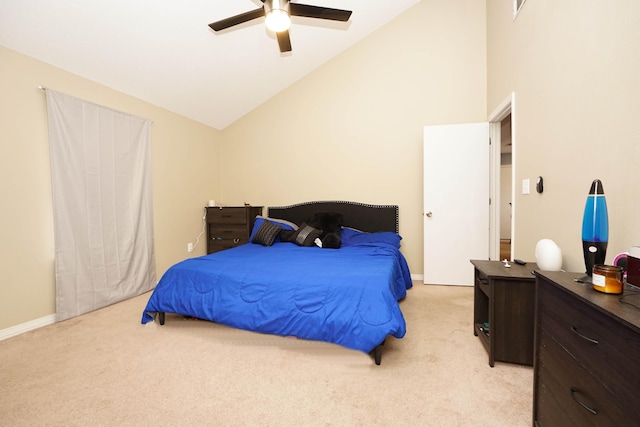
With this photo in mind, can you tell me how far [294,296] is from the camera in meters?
2.04

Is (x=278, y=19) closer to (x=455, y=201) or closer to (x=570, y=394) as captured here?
(x=570, y=394)

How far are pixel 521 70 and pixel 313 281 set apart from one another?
8.08 ft

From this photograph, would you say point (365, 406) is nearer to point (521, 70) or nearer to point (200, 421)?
point (200, 421)

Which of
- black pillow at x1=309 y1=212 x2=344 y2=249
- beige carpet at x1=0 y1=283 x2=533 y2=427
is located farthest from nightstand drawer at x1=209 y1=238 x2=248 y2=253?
beige carpet at x1=0 y1=283 x2=533 y2=427

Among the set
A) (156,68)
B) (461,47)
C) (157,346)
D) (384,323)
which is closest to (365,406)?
(384,323)

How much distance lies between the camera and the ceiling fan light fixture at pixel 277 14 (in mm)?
2027

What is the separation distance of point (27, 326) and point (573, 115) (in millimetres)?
4331

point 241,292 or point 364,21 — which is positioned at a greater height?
point 364,21

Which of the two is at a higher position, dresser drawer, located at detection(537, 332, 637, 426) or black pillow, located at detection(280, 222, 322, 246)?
black pillow, located at detection(280, 222, 322, 246)

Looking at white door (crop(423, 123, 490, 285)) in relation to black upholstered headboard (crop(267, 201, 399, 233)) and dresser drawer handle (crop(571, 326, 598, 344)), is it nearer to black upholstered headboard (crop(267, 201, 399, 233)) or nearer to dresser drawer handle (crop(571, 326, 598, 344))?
black upholstered headboard (crop(267, 201, 399, 233))

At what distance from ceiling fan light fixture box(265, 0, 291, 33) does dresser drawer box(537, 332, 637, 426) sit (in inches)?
96.0

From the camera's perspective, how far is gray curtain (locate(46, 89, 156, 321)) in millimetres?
2621

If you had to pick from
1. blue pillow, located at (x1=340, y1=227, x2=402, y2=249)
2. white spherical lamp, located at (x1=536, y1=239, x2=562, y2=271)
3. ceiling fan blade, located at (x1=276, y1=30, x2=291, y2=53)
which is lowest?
blue pillow, located at (x1=340, y1=227, x2=402, y2=249)

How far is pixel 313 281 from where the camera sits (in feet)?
6.69
